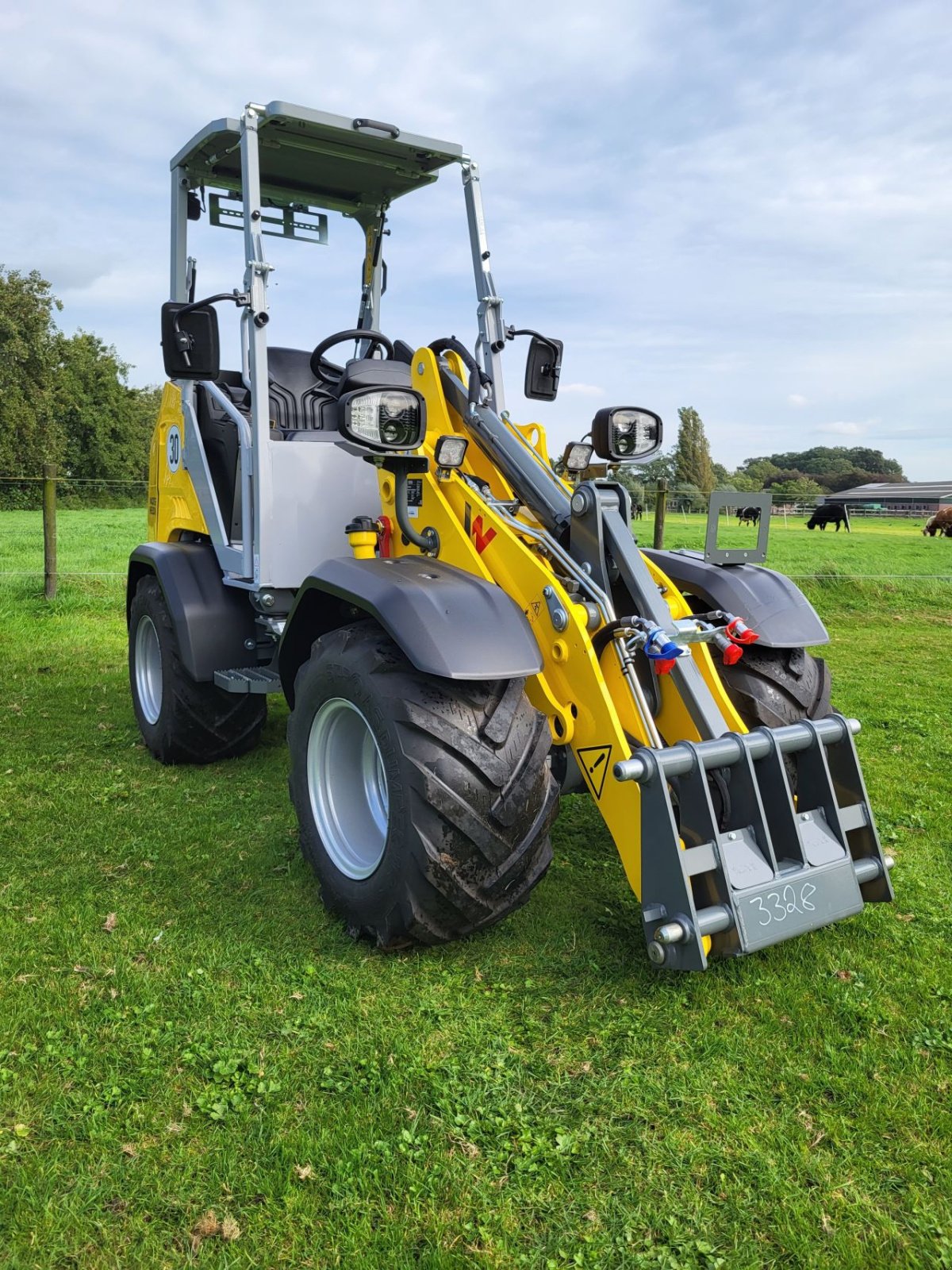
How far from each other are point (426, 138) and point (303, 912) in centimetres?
374

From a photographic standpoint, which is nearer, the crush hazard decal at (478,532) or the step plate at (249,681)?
the crush hazard decal at (478,532)

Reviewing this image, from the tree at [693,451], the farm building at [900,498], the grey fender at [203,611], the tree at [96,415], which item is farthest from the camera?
the tree at [693,451]

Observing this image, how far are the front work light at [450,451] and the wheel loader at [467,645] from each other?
0.04ft

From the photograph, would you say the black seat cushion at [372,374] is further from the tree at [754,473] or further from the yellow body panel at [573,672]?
the tree at [754,473]

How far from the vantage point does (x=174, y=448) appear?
554cm

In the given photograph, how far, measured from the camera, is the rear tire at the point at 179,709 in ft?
16.9

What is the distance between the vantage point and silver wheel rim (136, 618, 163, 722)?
5.72 metres

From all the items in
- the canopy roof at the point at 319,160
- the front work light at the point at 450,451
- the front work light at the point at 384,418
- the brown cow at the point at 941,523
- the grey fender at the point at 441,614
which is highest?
the canopy roof at the point at 319,160

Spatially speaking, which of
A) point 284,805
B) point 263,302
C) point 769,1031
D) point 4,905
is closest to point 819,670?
point 769,1031

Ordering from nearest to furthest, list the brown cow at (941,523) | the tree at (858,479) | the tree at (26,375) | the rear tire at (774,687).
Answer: the rear tire at (774,687)
the brown cow at (941,523)
the tree at (858,479)
the tree at (26,375)

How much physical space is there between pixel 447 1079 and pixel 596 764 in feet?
3.41

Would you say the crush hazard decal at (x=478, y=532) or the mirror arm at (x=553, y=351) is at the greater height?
the mirror arm at (x=553, y=351)

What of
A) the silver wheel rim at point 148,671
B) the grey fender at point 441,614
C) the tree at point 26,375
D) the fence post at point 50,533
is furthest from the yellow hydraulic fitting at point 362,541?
the tree at point 26,375

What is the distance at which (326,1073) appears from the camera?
2605 mm
